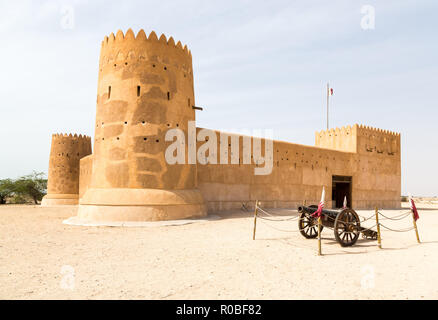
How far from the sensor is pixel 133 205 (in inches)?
477

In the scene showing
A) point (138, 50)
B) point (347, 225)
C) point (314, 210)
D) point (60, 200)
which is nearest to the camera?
point (347, 225)

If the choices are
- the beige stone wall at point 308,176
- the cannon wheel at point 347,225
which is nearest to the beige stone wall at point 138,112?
the beige stone wall at point 308,176

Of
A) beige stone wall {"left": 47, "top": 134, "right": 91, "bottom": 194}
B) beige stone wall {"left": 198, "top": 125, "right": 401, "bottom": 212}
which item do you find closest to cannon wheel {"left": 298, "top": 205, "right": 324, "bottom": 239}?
beige stone wall {"left": 198, "top": 125, "right": 401, "bottom": 212}

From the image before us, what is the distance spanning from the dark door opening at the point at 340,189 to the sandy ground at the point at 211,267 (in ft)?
43.7

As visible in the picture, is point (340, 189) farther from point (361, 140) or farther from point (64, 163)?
point (64, 163)

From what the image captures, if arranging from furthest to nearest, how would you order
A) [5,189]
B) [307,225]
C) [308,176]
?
[5,189] → [308,176] → [307,225]

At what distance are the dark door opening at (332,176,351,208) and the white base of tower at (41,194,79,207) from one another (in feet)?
69.6

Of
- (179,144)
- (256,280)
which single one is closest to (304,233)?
(256,280)

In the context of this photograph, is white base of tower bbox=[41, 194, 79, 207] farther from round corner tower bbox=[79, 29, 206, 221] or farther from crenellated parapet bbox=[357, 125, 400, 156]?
crenellated parapet bbox=[357, 125, 400, 156]

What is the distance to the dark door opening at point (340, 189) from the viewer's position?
901 inches

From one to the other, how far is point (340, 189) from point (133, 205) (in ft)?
54.7

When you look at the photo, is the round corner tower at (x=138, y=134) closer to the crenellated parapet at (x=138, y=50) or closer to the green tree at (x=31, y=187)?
the crenellated parapet at (x=138, y=50)

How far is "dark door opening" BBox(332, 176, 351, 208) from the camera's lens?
2288cm

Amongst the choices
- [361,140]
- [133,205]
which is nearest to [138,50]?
[133,205]
